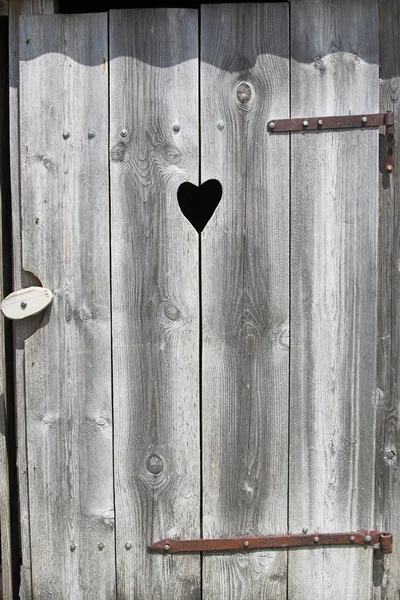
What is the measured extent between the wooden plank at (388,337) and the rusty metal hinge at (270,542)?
7cm

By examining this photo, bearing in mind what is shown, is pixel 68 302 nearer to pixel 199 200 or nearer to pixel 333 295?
pixel 199 200

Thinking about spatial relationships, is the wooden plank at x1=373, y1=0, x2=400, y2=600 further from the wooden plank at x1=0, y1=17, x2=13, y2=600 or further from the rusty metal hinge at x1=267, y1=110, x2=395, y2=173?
the wooden plank at x1=0, y1=17, x2=13, y2=600

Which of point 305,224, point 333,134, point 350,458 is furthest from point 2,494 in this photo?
point 333,134

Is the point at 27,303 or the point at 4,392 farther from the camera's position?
the point at 4,392

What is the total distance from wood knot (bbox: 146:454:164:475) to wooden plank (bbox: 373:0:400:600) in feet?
2.28

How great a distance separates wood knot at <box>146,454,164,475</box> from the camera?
6.40ft

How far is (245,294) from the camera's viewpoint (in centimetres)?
192

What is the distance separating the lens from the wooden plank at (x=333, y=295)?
1883mm

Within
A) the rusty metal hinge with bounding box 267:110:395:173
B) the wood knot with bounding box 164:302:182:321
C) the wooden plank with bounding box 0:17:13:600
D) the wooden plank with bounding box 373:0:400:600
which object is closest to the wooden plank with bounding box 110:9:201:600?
the wood knot with bounding box 164:302:182:321

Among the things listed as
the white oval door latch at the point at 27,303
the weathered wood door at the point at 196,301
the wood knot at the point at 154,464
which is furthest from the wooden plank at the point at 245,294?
the white oval door latch at the point at 27,303

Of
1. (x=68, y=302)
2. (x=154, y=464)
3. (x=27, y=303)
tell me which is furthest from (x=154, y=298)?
(x=154, y=464)

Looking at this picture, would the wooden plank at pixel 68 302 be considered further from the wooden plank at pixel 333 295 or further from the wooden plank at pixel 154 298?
the wooden plank at pixel 333 295

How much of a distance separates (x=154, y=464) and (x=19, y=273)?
73cm

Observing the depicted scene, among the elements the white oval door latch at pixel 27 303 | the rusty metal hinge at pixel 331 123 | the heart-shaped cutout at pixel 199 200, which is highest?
the rusty metal hinge at pixel 331 123
